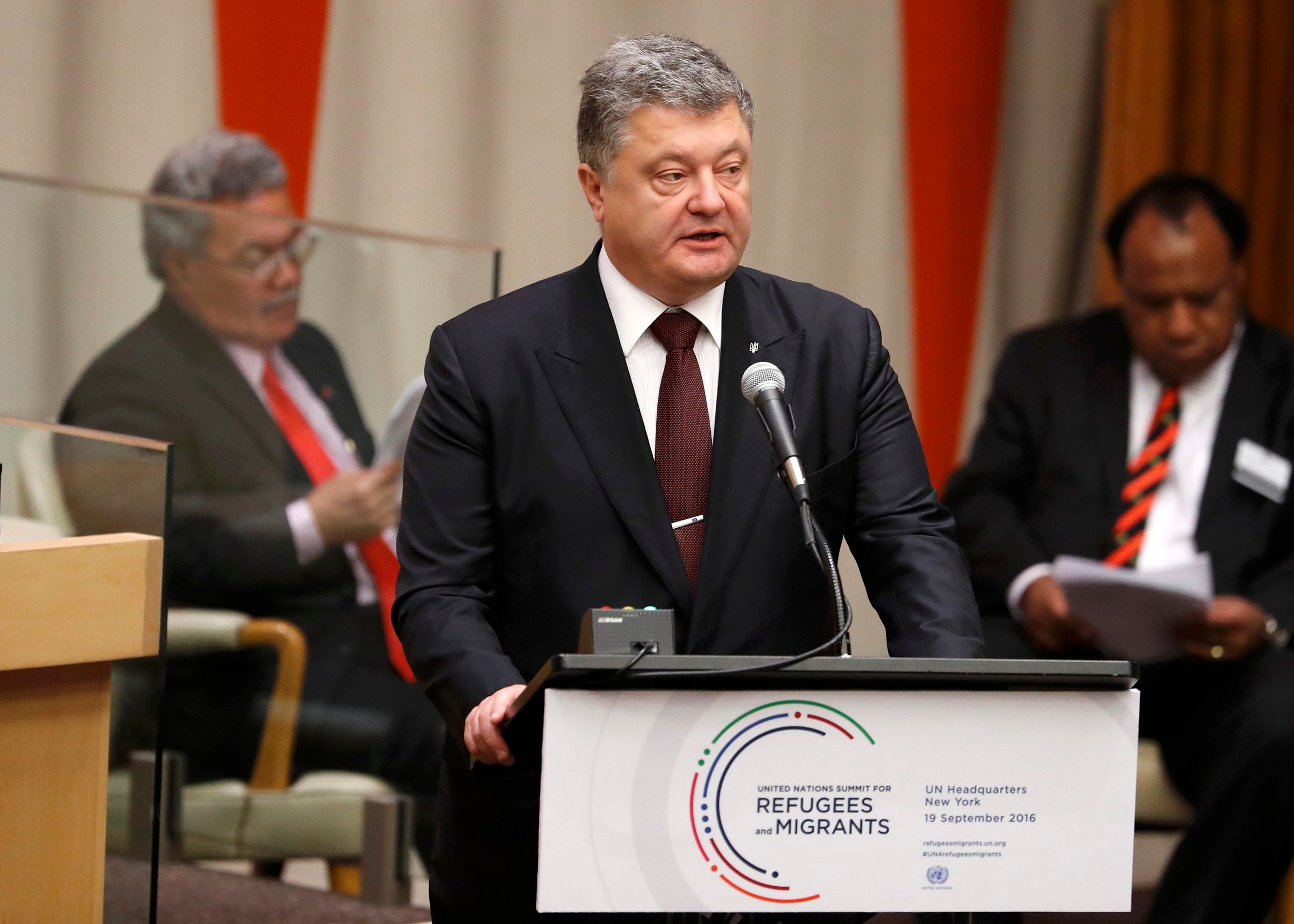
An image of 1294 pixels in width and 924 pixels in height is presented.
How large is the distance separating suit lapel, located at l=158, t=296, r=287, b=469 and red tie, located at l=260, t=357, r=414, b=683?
3cm

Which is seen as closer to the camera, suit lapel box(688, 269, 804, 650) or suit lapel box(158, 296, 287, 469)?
suit lapel box(688, 269, 804, 650)

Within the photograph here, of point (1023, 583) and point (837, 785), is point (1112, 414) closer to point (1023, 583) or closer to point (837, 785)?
point (1023, 583)

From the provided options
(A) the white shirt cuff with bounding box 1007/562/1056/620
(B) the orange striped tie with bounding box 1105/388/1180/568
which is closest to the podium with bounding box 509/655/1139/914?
(A) the white shirt cuff with bounding box 1007/562/1056/620

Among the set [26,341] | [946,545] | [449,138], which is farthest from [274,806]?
[449,138]

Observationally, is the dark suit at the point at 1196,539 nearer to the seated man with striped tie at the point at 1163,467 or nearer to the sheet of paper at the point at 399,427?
the seated man with striped tie at the point at 1163,467

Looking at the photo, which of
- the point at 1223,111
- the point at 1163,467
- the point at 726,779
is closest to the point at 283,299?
the point at 726,779

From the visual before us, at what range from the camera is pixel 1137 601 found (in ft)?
10.2

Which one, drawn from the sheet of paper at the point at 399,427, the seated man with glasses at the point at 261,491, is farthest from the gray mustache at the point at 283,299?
the sheet of paper at the point at 399,427

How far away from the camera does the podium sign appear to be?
137cm

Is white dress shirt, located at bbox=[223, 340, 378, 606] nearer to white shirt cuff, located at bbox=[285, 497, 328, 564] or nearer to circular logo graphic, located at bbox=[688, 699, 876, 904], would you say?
white shirt cuff, located at bbox=[285, 497, 328, 564]

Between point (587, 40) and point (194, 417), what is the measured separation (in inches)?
80.3

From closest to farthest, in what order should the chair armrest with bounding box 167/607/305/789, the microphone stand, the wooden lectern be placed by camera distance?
1. the microphone stand
2. the wooden lectern
3. the chair armrest with bounding box 167/607/305/789

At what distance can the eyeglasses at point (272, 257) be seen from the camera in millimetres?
2959

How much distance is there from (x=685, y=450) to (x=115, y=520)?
706 millimetres
